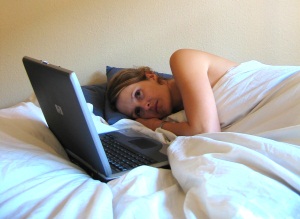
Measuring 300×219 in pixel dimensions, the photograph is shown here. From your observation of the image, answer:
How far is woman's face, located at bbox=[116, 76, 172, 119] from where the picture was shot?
1.26 metres

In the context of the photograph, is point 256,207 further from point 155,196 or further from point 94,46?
point 94,46

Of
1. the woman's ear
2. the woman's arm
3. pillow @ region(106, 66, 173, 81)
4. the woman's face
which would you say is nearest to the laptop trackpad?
the woman's arm

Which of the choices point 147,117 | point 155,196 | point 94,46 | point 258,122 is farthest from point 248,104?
point 94,46

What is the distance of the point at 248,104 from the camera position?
1.03 m

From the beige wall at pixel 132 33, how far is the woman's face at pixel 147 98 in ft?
1.17

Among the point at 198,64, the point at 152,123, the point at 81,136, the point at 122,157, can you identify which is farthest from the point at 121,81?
the point at 81,136

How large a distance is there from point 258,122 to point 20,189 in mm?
656

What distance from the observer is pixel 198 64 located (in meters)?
1.11

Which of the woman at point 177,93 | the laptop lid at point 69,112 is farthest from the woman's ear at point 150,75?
the laptop lid at point 69,112

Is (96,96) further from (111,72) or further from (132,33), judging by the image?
(132,33)

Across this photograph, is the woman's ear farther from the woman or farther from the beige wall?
the beige wall

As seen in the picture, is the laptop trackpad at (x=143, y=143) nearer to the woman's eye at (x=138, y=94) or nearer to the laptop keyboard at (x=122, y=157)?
the laptop keyboard at (x=122, y=157)

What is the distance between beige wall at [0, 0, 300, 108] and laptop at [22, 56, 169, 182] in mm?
556

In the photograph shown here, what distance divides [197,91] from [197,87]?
0.05ft
